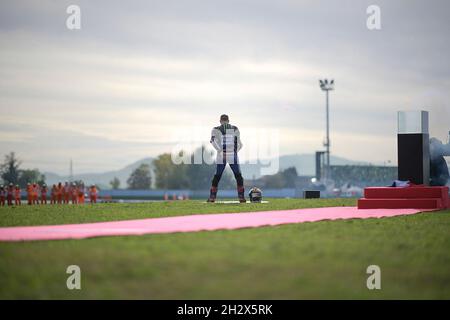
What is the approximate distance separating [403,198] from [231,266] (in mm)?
14487

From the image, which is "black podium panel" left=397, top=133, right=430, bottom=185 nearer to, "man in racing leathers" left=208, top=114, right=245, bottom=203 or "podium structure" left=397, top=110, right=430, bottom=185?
"podium structure" left=397, top=110, right=430, bottom=185

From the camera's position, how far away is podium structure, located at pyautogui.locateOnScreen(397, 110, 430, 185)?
23.5 m

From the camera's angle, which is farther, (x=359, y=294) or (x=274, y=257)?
(x=274, y=257)

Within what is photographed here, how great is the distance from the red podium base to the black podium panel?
135cm

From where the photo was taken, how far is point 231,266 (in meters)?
8.34

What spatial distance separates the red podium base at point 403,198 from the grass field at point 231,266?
945 centimetres

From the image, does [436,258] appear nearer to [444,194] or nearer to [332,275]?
[332,275]

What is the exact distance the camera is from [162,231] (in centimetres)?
1234

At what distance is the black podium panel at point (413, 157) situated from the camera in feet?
77.0

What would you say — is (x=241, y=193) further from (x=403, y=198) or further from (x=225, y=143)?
(x=403, y=198)

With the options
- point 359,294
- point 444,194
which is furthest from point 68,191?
point 359,294

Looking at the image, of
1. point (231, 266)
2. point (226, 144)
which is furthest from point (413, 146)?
point (231, 266)
